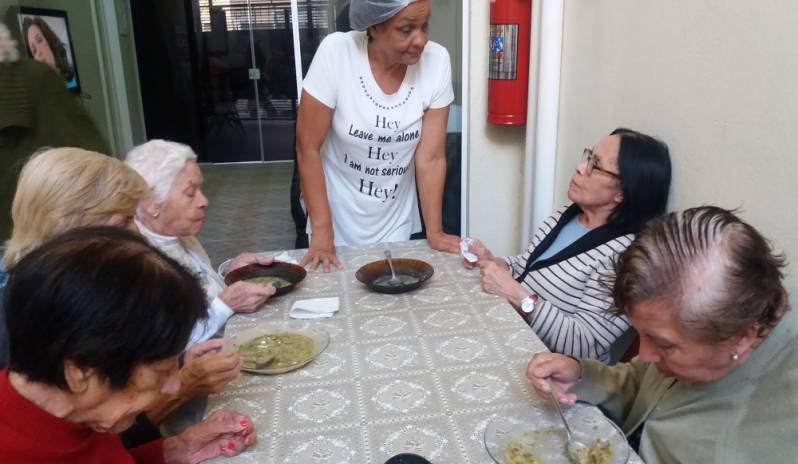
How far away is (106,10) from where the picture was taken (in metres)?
5.22

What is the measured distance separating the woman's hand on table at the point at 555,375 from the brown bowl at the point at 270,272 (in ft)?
2.74

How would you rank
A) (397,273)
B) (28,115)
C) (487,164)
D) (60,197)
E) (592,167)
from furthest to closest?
(487,164), (28,115), (397,273), (592,167), (60,197)

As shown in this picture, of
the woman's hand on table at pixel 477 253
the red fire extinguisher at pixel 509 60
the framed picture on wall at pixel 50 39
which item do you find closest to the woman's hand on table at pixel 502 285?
the woman's hand on table at pixel 477 253

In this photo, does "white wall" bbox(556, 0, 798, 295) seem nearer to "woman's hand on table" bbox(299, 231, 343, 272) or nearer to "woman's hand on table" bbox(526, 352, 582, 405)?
"woman's hand on table" bbox(526, 352, 582, 405)

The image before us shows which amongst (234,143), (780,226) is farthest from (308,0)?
(780,226)

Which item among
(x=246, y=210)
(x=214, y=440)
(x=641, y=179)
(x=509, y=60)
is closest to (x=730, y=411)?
(x=641, y=179)

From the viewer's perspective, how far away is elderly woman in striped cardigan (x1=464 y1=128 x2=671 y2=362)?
1.54 meters

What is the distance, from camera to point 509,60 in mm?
2666

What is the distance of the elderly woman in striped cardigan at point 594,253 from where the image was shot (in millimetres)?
1536

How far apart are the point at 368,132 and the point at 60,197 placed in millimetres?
1004

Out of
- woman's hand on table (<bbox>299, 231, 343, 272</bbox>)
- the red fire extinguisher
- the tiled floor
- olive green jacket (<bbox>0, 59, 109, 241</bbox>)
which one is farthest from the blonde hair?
the tiled floor

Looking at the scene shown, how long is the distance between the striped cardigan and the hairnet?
0.82 meters

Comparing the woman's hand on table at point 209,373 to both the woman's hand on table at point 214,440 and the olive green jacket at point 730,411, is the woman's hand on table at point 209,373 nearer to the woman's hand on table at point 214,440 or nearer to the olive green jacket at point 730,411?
the woman's hand on table at point 214,440

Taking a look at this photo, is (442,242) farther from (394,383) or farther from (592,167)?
(394,383)
